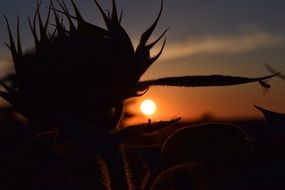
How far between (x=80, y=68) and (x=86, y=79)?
34 mm

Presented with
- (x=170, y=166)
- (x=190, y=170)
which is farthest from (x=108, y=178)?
(x=190, y=170)

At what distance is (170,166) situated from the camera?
5.50 feet

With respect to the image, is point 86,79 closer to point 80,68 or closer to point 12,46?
point 80,68

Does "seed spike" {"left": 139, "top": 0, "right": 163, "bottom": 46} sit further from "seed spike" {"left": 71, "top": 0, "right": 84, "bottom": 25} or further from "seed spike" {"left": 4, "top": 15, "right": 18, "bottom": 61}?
"seed spike" {"left": 4, "top": 15, "right": 18, "bottom": 61}

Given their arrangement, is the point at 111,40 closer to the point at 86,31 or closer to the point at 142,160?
the point at 86,31

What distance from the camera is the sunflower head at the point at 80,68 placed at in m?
1.56

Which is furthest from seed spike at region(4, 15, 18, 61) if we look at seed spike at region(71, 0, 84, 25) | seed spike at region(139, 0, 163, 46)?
seed spike at region(139, 0, 163, 46)

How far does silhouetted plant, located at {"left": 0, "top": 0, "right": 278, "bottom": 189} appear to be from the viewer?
156cm

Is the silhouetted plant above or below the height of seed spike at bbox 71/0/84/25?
below

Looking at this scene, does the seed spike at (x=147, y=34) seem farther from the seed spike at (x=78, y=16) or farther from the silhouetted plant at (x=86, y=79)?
the seed spike at (x=78, y=16)

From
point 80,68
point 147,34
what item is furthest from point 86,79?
point 147,34

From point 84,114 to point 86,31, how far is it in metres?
0.23

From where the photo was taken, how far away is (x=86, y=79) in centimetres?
155

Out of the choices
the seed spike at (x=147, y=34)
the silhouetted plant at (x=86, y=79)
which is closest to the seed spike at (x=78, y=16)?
the silhouetted plant at (x=86, y=79)
